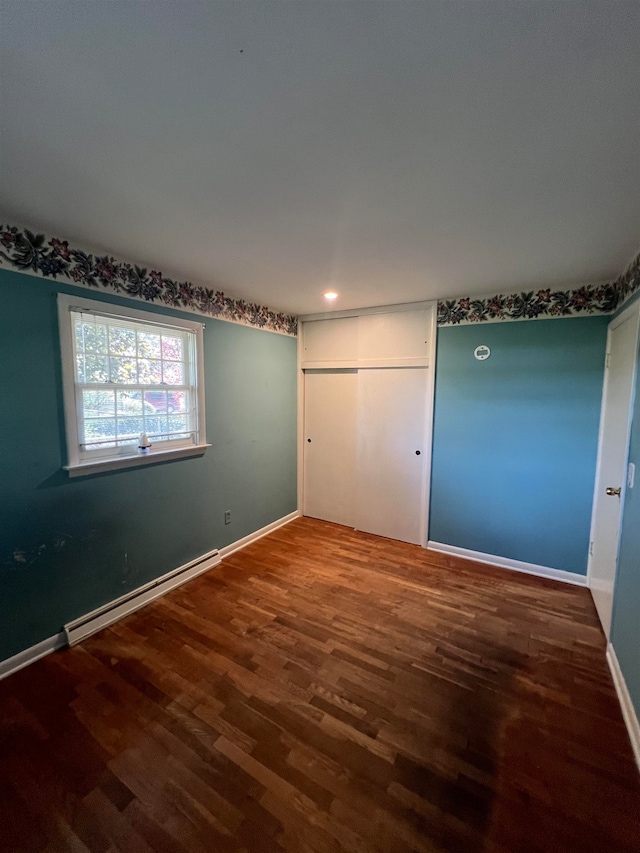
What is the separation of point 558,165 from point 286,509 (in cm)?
359

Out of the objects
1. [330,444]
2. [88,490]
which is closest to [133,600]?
[88,490]

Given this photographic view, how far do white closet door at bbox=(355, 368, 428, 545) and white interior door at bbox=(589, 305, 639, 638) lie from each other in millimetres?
1352

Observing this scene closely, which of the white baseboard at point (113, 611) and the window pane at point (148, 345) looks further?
the window pane at point (148, 345)

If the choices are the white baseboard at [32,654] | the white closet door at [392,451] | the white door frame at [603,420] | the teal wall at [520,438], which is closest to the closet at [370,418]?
the white closet door at [392,451]

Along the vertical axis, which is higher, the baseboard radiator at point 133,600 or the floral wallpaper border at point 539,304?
the floral wallpaper border at point 539,304

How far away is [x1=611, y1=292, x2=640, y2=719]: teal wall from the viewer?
5.30 ft

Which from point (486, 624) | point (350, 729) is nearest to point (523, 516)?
point (486, 624)

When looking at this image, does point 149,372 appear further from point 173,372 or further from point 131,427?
point 131,427

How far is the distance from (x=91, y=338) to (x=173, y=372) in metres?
0.61

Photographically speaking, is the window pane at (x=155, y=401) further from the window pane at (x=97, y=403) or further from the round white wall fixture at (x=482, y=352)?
the round white wall fixture at (x=482, y=352)

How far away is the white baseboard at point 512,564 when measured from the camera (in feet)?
9.20

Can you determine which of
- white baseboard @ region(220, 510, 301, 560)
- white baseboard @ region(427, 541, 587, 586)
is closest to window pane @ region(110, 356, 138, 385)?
white baseboard @ region(220, 510, 301, 560)

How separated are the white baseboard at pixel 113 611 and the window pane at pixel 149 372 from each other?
1491 mm

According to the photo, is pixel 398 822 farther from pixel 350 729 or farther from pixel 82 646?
pixel 82 646
